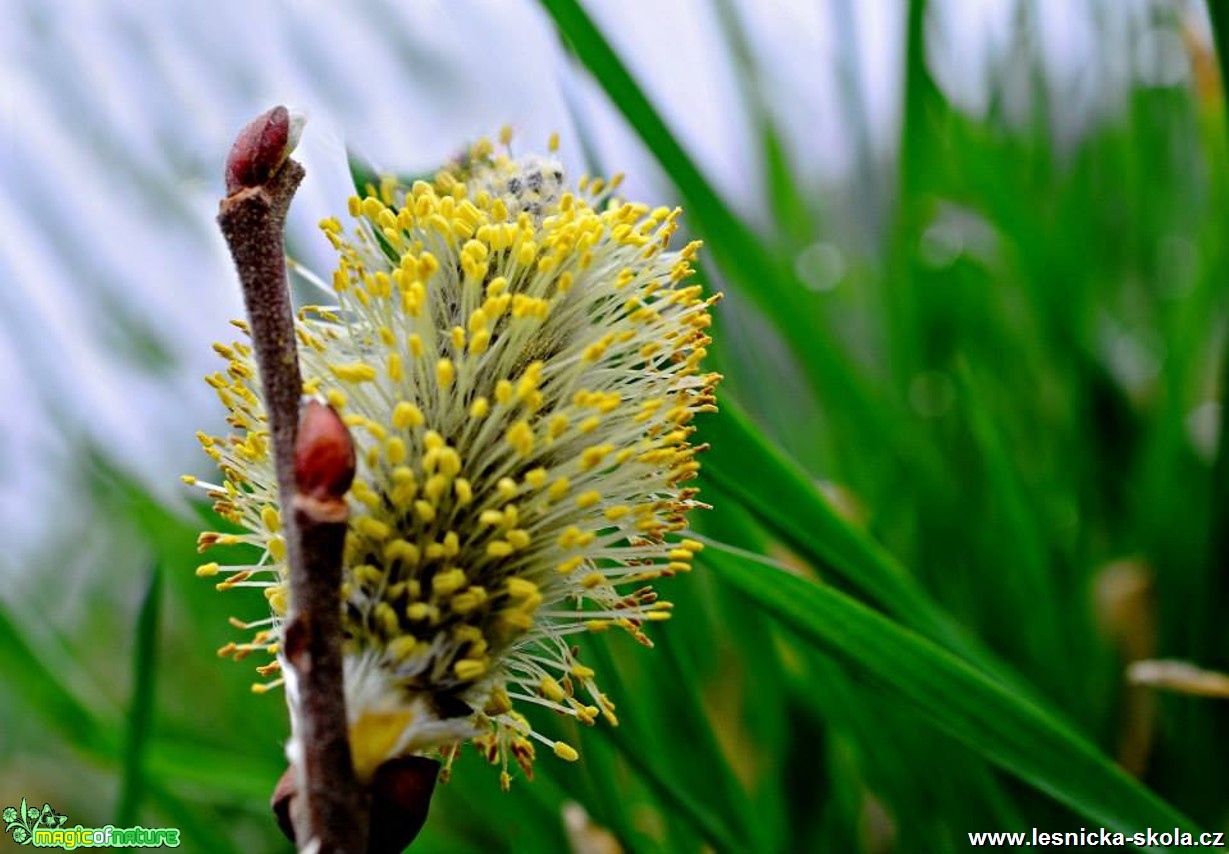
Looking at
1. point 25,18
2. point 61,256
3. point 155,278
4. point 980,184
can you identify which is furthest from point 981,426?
point 25,18

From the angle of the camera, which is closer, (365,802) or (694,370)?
(365,802)

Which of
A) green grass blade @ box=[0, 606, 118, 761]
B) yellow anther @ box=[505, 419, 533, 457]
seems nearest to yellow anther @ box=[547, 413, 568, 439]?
yellow anther @ box=[505, 419, 533, 457]

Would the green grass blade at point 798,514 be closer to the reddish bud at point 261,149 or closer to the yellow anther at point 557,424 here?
the yellow anther at point 557,424

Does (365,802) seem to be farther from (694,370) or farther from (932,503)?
(932,503)

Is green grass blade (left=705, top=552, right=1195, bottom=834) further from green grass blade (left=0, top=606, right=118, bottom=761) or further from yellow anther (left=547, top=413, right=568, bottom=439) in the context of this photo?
green grass blade (left=0, top=606, right=118, bottom=761)

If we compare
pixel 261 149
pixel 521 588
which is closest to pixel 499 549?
→ pixel 521 588
